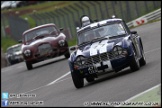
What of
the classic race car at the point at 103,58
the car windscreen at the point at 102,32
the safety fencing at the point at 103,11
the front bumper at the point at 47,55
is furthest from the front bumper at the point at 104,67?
the safety fencing at the point at 103,11

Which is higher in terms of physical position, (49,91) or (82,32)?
(82,32)

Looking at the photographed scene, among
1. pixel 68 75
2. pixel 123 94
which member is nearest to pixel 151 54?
pixel 68 75

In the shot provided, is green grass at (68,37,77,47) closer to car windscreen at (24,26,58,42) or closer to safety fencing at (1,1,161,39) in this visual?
safety fencing at (1,1,161,39)

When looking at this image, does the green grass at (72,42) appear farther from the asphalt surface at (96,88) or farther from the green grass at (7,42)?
the asphalt surface at (96,88)

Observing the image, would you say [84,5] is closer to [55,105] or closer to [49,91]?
[49,91]

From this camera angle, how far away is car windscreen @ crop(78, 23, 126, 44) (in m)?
17.7

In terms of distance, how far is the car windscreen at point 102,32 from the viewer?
58.2 ft

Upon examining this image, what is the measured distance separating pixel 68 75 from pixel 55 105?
314 inches

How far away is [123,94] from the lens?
12539 millimetres

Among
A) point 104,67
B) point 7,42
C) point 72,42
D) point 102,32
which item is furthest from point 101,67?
point 7,42

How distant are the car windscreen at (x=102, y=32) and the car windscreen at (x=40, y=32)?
10744 millimetres

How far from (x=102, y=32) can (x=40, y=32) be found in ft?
37.1

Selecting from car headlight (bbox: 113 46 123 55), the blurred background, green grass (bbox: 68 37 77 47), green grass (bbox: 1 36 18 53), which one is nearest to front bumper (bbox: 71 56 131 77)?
car headlight (bbox: 113 46 123 55)

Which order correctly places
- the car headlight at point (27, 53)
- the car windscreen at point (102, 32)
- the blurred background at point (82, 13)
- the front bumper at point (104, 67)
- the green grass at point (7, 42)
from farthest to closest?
the green grass at point (7, 42) < the blurred background at point (82, 13) < the car headlight at point (27, 53) < the car windscreen at point (102, 32) < the front bumper at point (104, 67)
